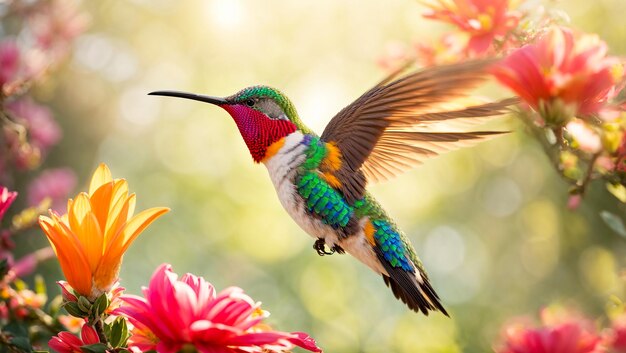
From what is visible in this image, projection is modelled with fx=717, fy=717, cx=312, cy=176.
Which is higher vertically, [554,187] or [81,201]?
[554,187]

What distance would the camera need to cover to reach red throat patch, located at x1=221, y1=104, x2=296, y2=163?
1.62 m

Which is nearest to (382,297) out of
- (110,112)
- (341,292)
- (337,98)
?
(341,292)

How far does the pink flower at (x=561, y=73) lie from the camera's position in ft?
3.54

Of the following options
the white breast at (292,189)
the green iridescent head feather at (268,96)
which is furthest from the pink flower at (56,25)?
the white breast at (292,189)

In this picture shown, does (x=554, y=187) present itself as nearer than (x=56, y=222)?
No

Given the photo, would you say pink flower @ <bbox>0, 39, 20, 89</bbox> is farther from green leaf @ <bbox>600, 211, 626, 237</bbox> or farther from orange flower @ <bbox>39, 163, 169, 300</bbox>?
green leaf @ <bbox>600, 211, 626, 237</bbox>

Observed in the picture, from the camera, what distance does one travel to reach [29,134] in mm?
3010

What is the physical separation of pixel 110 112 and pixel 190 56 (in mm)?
1824

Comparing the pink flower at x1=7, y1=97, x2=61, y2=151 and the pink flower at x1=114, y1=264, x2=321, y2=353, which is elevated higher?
the pink flower at x1=7, y1=97, x2=61, y2=151

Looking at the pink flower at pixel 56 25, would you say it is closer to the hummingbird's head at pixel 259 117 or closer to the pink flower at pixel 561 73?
the hummingbird's head at pixel 259 117

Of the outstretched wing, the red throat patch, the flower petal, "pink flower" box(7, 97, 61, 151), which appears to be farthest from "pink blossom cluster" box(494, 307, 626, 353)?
"pink flower" box(7, 97, 61, 151)

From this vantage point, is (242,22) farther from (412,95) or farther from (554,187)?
(412,95)

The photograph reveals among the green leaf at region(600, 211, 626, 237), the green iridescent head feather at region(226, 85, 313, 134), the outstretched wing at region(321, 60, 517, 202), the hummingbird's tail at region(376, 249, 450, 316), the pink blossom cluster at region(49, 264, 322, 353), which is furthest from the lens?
the green iridescent head feather at region(226, 85, 313, 134)

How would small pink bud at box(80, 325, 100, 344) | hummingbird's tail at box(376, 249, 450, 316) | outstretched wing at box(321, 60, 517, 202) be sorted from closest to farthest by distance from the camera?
small pink bud at box(80, 325, 100, 344) < outstretched wing at box(321, 60, 517, 202) < hummingbird's tail at box(376, 249, 450, 316)
